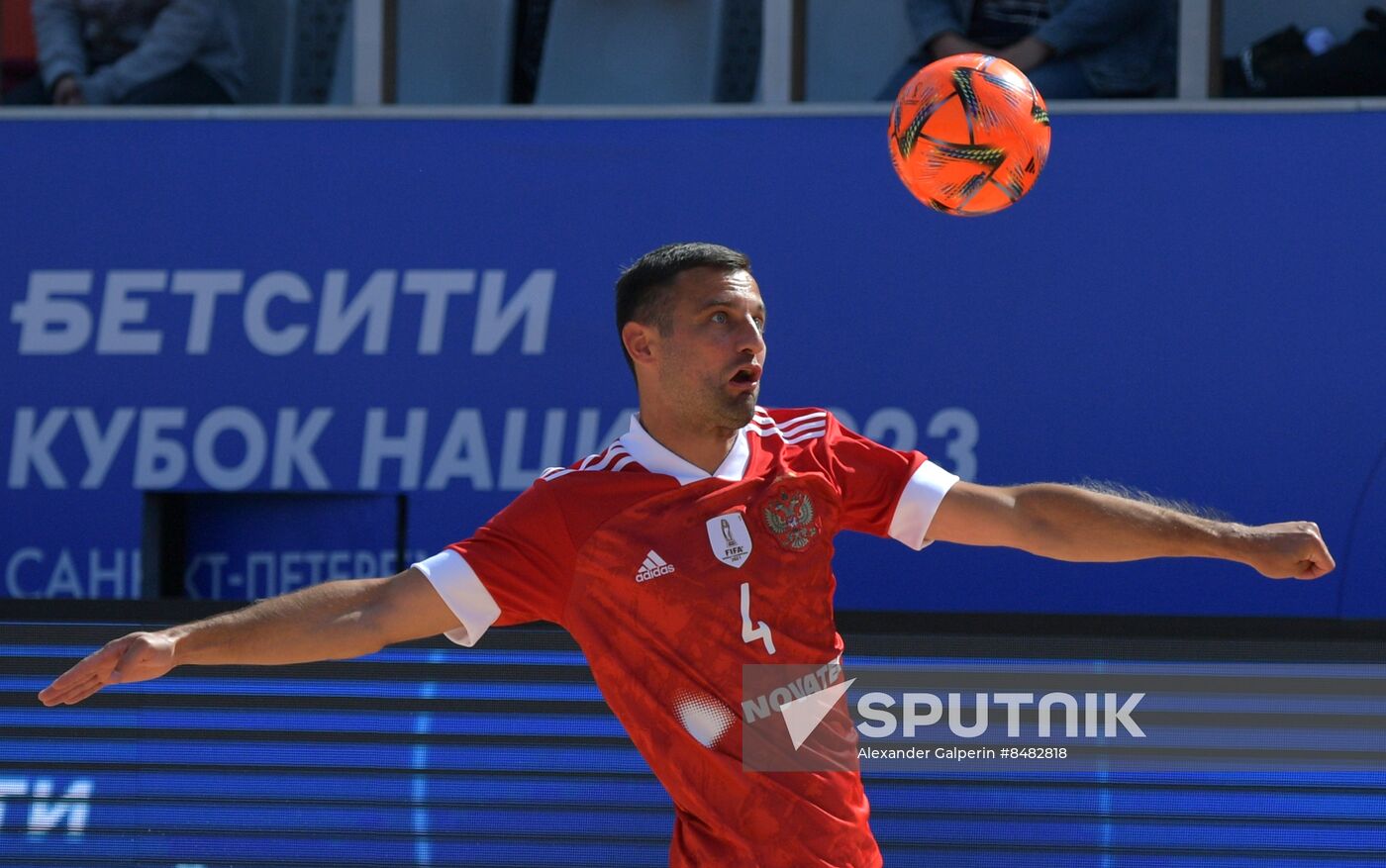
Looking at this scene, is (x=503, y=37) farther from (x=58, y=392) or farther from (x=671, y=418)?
(x=671, y=418)

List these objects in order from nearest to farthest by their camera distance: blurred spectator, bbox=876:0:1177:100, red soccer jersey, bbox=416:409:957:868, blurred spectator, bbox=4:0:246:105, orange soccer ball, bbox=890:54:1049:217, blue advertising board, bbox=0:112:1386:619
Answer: red soccer jersey, bbox=416:409:957:868, orange soccer ball, bbox=890:54:1049:217, blue advertising board, bbox=0:112:1386:619, blurred spectator, bbox=876:0:1177:100, blurred spectator, bbox=4:0:246:105

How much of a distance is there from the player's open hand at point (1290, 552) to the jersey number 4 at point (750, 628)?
2.91ft

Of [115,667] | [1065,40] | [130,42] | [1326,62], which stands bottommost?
[115,667]

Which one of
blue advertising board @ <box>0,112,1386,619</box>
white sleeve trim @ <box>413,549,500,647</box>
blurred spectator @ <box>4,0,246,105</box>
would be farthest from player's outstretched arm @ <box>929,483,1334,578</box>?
blurred spectator @ <box>4,0,246,105</box>

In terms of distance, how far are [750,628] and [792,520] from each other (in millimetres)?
234

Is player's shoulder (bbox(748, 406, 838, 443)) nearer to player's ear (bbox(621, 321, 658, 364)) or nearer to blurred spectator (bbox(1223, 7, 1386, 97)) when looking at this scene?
player's ear (bbox(621, 321, 658, 364))

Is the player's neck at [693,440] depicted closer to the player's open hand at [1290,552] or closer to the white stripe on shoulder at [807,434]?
the white stripe on shoulder at [807,434]

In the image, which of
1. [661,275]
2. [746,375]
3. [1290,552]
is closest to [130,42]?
[661,275]

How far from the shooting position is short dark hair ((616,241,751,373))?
3369 mm

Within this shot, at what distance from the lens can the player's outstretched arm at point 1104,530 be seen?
10.6ft

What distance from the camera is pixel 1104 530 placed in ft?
10.9

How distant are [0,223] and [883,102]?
3503 millimetres

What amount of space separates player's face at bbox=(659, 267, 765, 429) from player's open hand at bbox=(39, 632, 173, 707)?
106cm

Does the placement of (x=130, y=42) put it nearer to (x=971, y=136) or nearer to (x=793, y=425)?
(x=971, y=136)
